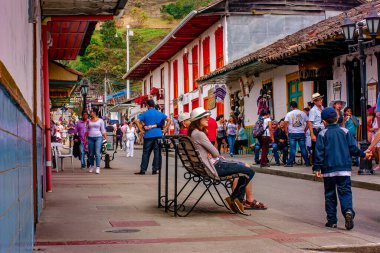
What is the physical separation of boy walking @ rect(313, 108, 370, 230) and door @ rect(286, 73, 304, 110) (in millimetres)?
16332

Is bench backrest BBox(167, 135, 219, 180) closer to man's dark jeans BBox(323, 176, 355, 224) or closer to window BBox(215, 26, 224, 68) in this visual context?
man's dark jeans BBox(323, 176, 355, 224)

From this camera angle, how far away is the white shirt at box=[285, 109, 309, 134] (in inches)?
763

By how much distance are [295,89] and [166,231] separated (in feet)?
59.5

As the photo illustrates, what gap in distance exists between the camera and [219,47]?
34.0 metres

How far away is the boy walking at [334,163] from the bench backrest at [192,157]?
143cm

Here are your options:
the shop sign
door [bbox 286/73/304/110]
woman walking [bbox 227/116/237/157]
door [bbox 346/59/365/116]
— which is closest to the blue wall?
door [bbox 346/59/365/116]

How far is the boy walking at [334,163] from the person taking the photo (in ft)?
27.3

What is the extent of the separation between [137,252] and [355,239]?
226 centimetres

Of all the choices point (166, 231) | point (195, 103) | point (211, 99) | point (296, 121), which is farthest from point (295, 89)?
point (166, 231)

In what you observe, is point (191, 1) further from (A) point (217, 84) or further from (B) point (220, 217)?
(B) point (220, 217)

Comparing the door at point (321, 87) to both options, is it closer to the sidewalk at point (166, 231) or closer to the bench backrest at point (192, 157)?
the sidewalk at point (166, 231)

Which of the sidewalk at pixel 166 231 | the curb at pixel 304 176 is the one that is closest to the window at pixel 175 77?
the curb at pixel 304 176

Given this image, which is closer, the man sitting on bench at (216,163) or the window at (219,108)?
the man sitting on bench at (216,163)

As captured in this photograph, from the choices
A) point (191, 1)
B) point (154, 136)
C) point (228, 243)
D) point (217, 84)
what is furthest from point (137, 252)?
point (191, 1)
